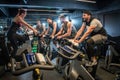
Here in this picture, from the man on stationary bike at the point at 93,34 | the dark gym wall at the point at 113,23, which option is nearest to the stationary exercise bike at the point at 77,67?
the man on stationary bike at the point at 93,34

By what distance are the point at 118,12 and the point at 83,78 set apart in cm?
433

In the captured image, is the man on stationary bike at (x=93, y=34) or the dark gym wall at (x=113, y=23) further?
the dark gym wall at (x=113, y=23)

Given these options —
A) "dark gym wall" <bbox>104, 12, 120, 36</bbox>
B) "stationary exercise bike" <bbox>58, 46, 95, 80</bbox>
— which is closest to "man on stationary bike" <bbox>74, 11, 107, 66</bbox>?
"stationary exercise bike" <bbox>58, 46, 95, 80</bbox>

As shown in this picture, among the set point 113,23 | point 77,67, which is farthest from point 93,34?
point 113,23

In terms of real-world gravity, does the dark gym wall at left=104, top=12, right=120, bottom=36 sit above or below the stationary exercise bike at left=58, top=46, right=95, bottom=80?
above

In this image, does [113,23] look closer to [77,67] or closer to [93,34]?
[93,34]

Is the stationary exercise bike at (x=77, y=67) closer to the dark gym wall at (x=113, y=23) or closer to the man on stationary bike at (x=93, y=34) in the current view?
the man on stationary bike at (x=93, y=34)

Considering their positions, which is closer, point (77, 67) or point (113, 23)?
point (77, 67)

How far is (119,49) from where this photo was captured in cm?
547

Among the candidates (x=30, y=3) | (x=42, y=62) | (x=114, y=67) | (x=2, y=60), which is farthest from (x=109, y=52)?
(x=30, y=3)

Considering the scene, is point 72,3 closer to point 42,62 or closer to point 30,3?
point 30,3

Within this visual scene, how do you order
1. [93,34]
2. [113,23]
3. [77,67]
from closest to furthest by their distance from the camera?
[77,67] < [93,34] < [113,23]

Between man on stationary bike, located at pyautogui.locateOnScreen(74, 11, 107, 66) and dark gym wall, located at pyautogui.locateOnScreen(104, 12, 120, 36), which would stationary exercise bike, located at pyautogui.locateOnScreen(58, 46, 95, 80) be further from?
dark gym wall, located at pyautogui.locateOnScreen(104, 12, 120, 36)

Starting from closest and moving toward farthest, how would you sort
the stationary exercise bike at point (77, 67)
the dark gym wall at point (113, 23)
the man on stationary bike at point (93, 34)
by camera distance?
the stationary exercise bike at point (77, 67)
the man on stationary bike at point (93, 34)
the dark gym wall at point (113, 23)
